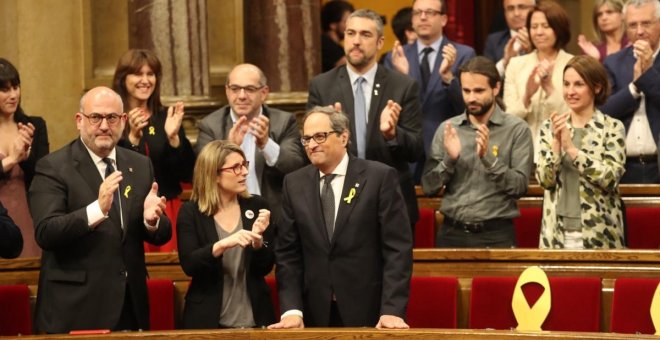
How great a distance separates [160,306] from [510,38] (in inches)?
109

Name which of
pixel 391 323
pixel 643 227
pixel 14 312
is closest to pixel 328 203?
pixel 391 323

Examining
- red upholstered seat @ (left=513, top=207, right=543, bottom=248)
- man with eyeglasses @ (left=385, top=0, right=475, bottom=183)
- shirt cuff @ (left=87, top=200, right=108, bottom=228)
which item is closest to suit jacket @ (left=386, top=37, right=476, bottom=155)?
man with eyeglasses @ (left=385, top=0, right=475, bottom=183)

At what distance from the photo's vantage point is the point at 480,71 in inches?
241

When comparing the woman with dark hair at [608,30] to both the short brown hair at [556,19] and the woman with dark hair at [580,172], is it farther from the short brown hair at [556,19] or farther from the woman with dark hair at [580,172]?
the woman with dark hair at [580,172]

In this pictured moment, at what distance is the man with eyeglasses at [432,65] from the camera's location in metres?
6.93

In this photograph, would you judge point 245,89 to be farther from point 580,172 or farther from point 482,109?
point 580,172

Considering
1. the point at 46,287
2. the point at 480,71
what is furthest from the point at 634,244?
the point at 46,287

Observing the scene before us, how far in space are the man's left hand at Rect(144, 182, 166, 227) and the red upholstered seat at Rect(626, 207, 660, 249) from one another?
2.39 meters

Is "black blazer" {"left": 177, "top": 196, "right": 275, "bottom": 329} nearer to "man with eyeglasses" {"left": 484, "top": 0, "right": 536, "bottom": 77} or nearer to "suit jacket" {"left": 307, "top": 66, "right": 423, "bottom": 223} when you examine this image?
"suit jacket" {"left": 307, "top": 66, "right": 423, "bottom": 223}

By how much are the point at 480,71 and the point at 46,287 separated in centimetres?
206

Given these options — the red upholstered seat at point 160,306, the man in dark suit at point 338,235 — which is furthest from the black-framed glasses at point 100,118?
the red upholstered seat at point 160,306

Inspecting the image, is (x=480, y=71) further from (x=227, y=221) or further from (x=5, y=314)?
(x=5, y=314)

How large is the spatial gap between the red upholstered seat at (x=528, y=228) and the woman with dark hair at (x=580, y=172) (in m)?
0.77

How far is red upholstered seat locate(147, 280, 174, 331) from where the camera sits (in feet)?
19.3
